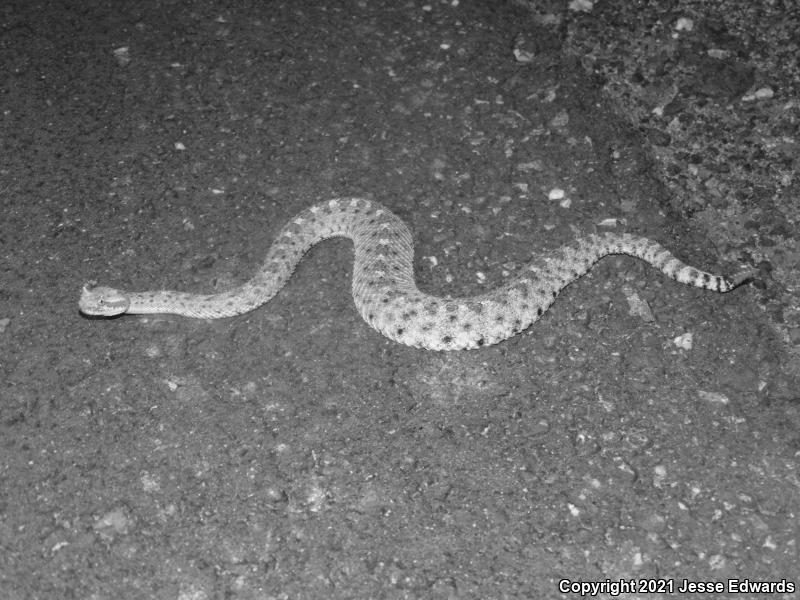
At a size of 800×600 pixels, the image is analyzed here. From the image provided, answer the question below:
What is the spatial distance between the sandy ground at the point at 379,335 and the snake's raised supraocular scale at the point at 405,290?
0.15 m

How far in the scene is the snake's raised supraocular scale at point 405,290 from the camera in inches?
262

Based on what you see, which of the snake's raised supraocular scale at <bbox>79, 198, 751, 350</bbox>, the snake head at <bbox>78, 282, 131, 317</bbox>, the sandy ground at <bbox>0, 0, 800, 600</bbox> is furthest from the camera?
the snake head at <bbox>78, 282, 131, 317</bbox>

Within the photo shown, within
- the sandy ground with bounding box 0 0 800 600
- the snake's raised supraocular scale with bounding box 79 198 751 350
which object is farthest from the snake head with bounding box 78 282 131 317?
the sandy ground with bounding box 0 0 800 600

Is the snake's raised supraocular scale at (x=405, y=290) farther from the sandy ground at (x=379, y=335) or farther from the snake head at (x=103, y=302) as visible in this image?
the sandy ground at (x=379, y=335)

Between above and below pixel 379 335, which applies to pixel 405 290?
above

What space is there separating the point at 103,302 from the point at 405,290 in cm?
240

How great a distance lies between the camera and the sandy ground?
18.0ft

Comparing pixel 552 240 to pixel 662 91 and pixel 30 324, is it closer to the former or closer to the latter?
pixel 662 91

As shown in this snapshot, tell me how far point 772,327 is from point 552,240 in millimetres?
1893

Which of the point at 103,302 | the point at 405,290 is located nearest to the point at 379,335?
the point at 405,290

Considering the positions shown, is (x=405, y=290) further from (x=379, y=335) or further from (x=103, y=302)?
(x=103, y=302)

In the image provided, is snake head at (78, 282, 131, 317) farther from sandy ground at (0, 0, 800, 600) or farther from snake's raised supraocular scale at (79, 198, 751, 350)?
sandy ground at (0, 0, 800, 600)

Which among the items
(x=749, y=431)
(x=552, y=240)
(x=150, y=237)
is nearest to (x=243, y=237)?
(x=150, y=237)

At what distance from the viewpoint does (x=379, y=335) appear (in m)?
6.85
